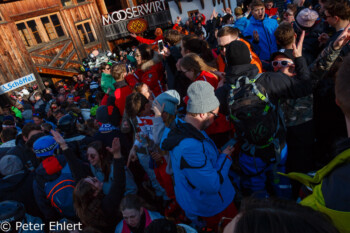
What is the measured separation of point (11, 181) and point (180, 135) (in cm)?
263

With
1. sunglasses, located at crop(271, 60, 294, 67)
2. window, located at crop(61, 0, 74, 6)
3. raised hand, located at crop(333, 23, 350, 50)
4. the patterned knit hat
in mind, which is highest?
window, located at crop(61, 0, 74, 6)

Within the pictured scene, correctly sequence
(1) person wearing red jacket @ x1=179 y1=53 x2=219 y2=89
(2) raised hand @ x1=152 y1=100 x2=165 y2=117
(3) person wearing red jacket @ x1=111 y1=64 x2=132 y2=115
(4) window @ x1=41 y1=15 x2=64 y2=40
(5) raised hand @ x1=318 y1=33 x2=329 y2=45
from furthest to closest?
(4) window @ x1=41 y1=15 x2=64 y2=40 → (3) person wearing red jacket @ x1=111 y1=64 x2=132 y2=115 → (5) raised hand @ x1=318 y1=33 x2=329 y2=45 → (1) person wearing red jacket @ x1=179 y1=53 x2=219 y2=89 → (2) raised hand @ x1=152 y1=100 x2=165 y2=117

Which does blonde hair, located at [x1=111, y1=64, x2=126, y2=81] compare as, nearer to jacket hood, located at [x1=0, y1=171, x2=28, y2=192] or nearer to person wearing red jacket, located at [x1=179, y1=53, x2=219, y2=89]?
person wearing red jacket, located at [x1=179, y1=53, x2=219, y2=89]

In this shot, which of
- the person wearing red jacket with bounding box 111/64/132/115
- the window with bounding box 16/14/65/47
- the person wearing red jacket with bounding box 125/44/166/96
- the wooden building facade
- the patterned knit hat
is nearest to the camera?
the patterned knit hat

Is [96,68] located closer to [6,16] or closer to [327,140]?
[6,16]

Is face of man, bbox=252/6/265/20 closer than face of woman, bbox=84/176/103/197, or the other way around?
face of woman, bbox=84/176/103/197

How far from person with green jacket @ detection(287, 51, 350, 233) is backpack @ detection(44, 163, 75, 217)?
8.57 ft

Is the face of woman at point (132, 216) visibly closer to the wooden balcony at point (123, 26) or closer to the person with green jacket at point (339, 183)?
the person with green jacket at point (339, 183)

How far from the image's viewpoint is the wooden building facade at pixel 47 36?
1123 centimetres

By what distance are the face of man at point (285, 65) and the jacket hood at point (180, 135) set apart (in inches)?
60.7

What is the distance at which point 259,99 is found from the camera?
209 centimetres

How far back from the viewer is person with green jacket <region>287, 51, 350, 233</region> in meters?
0.91

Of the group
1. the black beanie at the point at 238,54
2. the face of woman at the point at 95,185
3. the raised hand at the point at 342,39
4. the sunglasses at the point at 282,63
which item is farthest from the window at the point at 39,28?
the raised hand at the point at 342,39

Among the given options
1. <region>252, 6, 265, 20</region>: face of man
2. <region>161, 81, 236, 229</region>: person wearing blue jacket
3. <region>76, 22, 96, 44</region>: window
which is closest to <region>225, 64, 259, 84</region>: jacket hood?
<region>161, 81, 236, 229</region>: person wearing blue jacket
